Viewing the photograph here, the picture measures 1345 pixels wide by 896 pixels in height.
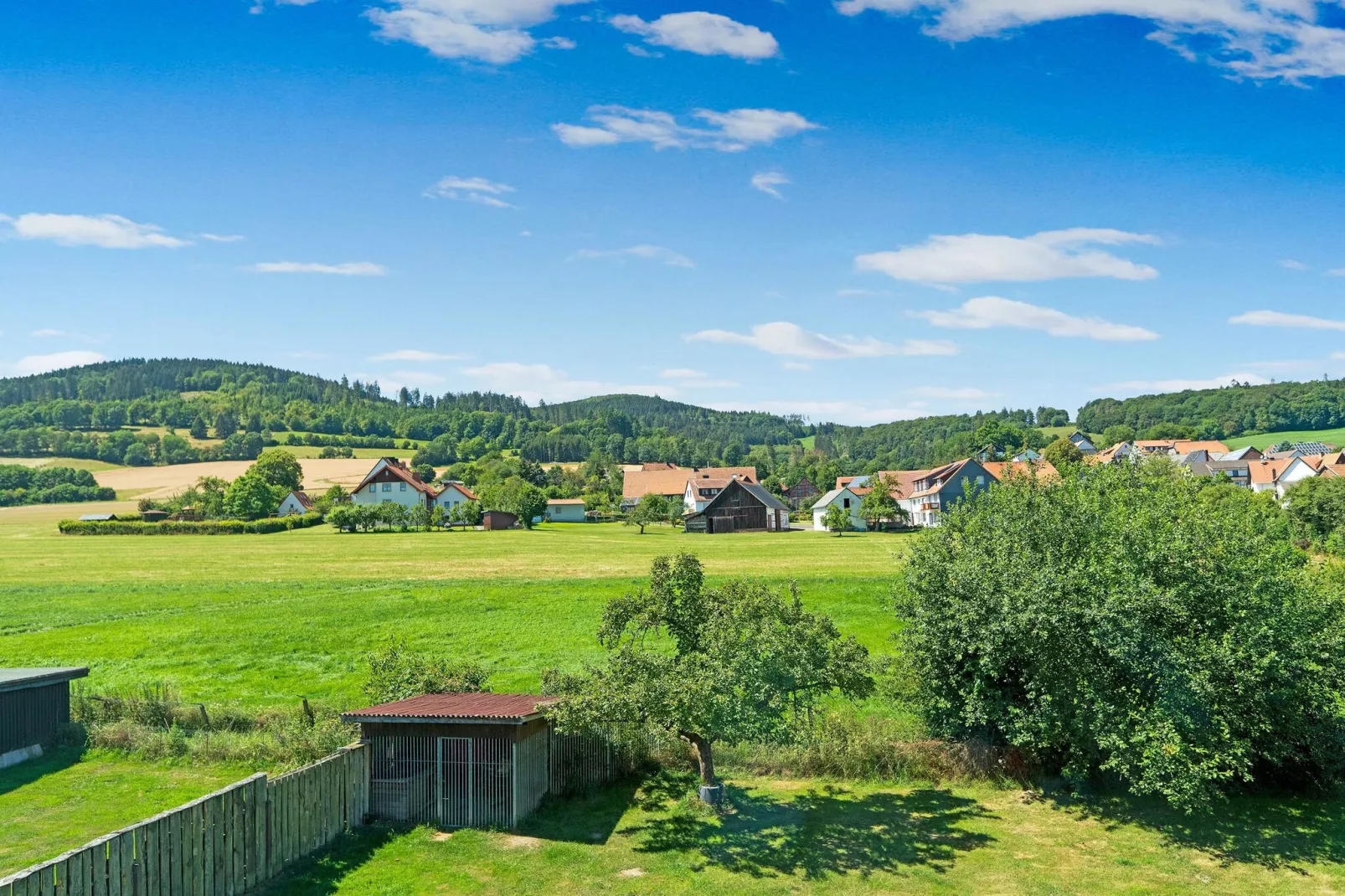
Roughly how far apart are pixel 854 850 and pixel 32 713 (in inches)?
857

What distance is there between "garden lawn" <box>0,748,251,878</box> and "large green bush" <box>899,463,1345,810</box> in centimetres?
1873

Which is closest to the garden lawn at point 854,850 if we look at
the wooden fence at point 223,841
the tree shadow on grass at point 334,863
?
the tree shadow on grass at point 334,863

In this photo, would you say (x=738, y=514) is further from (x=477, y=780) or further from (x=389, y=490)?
(x=477, y=780)

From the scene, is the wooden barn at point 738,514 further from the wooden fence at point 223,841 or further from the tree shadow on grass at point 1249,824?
the wooden fence at point 223,841

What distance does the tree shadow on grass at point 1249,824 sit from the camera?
18.6 metres

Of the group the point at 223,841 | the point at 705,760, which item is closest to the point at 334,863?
the point at 223,841

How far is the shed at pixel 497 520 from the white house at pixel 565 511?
17.7 m

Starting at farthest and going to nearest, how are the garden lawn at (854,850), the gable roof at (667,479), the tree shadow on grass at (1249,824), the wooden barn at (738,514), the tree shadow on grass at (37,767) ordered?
the gable roof at (667,479) < the wooden barn at (738,514) < the tree shadow on grass at (37,767) < the tree shadow on grass at (1249,824) < the garden lawn at (854,850)

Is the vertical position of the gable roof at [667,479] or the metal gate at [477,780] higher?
the gable roof at [667,479]

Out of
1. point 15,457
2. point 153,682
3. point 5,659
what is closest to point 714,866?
point 153,682

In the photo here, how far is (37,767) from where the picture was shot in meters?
23.1

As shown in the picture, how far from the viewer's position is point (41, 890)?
12195mm

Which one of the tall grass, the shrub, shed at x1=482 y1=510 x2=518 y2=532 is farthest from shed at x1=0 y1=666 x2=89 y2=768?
shed at x1=482 y1=510 x2=518 y2=532

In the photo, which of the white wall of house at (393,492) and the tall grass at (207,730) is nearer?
the tall grass at (207,730)
